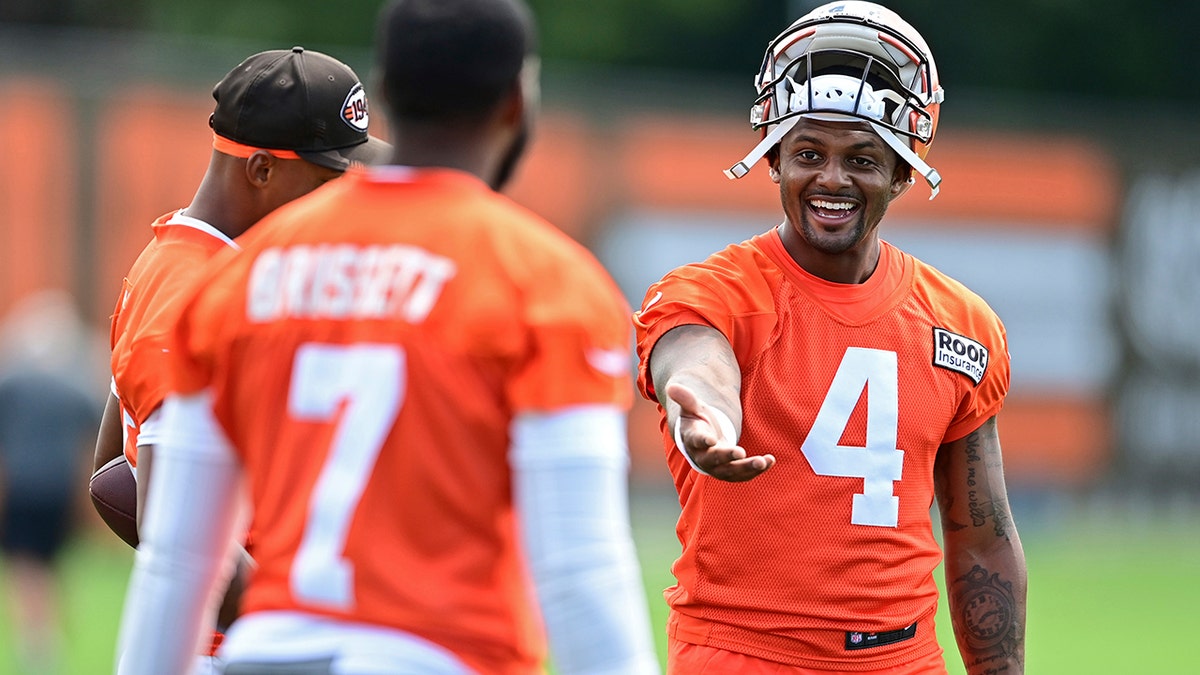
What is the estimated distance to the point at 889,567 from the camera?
4453 mm

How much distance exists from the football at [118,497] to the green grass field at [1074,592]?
8017 millimetres

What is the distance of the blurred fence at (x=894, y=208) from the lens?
19.3 meters

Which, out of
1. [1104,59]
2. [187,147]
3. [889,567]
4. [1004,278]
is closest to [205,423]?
[889,567]

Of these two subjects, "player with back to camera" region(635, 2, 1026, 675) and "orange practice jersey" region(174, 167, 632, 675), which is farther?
"player with back to camera" region(635, 2, 1026, 675)

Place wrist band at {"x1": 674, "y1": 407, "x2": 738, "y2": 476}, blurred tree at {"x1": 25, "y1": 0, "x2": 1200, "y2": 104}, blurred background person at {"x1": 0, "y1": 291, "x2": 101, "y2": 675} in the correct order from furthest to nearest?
blurred tree at {"x1": 25, "y1": 0, "x2": 1200, "y2": 104} < blurred background person at {"x1": 0, "y1": 291, "x2": 101, "y2": 675} < wrist band at {"x1": 674, "y1": 407, "x2": 738, "y2": 476}

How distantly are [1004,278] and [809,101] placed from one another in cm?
1858

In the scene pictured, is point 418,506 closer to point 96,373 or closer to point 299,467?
point 299,467

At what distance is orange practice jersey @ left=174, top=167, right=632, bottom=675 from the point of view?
112 inches

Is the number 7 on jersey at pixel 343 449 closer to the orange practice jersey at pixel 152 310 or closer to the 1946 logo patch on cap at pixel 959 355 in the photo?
the orange practice jersey at pixel 152 310

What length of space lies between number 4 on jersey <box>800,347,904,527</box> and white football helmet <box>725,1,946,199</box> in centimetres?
58

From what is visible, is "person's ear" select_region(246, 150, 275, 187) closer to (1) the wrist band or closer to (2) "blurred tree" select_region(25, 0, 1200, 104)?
(1) the wrist band

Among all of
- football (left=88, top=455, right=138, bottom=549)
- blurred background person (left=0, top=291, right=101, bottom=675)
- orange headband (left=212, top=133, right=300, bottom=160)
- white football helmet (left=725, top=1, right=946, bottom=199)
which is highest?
white football helmet (left=725, top=1, right=946, bottom=199)

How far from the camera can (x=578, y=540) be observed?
2803 millimetres

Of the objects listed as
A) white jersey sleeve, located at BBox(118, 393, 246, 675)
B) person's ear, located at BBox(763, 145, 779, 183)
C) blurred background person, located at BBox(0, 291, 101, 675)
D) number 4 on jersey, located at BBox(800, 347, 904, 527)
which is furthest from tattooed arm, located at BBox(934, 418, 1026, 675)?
blurred background person, located at BBox(0, 291, 101, 675)
